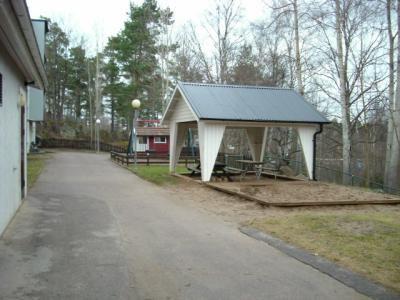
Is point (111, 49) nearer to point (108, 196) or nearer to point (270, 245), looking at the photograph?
point (108, 196)

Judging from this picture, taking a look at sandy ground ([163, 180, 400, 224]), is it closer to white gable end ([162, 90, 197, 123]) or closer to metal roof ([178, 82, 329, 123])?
metal roof ([178, 82, 329, 123])

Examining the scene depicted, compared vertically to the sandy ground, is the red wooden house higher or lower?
higher

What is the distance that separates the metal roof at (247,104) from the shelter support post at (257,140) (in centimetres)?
231

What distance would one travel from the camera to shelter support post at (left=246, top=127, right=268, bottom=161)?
2025 cm

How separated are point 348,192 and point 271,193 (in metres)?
2.31

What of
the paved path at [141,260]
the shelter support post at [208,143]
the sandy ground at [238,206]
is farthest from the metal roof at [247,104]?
the paved path at [141,260]

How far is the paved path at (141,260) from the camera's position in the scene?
4.60m

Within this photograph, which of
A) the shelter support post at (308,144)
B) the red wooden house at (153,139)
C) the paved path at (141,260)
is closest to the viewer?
the paved path at (141,260)

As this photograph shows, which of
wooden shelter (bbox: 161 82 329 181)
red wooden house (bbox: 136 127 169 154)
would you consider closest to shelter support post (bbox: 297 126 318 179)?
wooden shelter (bbox: 161 82 329 181)

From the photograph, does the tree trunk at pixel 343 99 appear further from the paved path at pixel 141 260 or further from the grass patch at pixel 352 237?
the paved path at pixel 141 260

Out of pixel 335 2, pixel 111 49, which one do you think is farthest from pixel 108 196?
pixel 111 49

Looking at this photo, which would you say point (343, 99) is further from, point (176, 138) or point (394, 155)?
point (176, 138)

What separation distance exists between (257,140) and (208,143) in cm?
548

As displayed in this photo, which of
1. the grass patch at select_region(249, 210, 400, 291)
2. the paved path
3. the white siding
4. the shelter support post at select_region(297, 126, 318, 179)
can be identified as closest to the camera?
the paved path
